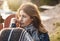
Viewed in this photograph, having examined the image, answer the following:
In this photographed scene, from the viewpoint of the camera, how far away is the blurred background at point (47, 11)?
2.72m

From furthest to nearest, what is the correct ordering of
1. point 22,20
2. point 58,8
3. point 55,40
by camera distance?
1. point 58,8
2. point 55,40
3. point 22,20

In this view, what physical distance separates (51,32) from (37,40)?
141cm

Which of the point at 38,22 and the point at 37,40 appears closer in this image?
the point at 37,40

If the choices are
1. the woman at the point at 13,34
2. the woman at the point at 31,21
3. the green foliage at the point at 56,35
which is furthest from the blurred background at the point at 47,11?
the woman at the point at 13,34

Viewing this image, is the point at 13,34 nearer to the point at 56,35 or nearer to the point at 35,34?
the point at 35,34

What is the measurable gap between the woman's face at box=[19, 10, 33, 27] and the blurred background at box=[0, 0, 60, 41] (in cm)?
107

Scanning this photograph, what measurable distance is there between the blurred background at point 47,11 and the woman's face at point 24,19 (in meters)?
1.07

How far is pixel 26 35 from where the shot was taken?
1256mm

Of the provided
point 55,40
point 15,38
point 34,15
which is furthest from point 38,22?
point 55,40

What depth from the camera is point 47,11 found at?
288 centimetres

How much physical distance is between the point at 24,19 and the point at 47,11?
136 cm

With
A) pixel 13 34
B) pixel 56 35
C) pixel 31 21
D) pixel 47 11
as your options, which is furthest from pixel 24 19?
pixel 47 11

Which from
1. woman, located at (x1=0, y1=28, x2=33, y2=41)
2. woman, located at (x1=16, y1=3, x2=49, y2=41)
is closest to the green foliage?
woman, located at (x1=16, y1=3, x2=49, y2=41)

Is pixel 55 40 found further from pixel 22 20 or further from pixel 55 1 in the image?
pixel 22 20
